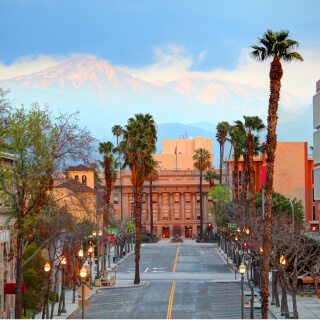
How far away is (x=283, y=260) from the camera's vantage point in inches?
1795

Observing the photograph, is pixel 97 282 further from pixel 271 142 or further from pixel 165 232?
pixel 165 232

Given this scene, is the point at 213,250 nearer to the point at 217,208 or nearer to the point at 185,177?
the point at 217,208

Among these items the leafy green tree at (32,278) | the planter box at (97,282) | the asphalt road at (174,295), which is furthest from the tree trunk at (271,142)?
the planter box at (97,282)

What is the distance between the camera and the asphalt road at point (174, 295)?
46.9 metres

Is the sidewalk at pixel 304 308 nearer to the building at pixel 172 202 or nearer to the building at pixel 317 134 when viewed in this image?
the building at pixel 317 134

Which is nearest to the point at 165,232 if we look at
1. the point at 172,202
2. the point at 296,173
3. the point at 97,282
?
the point at 172,202

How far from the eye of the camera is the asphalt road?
46.9m

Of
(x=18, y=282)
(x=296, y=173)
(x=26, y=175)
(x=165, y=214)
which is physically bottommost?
(x=18, y=282)

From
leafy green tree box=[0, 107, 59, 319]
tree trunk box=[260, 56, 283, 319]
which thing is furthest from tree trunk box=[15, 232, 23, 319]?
tree trunk box=[260, 56, 283, 319]

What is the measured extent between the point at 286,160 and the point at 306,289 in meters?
87.6

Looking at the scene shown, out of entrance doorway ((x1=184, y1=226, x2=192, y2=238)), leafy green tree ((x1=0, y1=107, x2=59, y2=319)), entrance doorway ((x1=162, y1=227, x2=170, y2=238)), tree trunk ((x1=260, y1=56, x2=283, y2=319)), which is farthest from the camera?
entrance doorway ((x1=162, y1=227, x2=170, y2=238))

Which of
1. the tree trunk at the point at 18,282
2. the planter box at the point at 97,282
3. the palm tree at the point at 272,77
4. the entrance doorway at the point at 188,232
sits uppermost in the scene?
the palm tree at the point at 272,77

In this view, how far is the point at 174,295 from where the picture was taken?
56.2 m

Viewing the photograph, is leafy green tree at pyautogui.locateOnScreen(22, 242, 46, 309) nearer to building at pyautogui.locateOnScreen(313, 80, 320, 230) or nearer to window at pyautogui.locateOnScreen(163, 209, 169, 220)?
building at pyautogui.locateOnScreen(313, 80, 320, 230)
